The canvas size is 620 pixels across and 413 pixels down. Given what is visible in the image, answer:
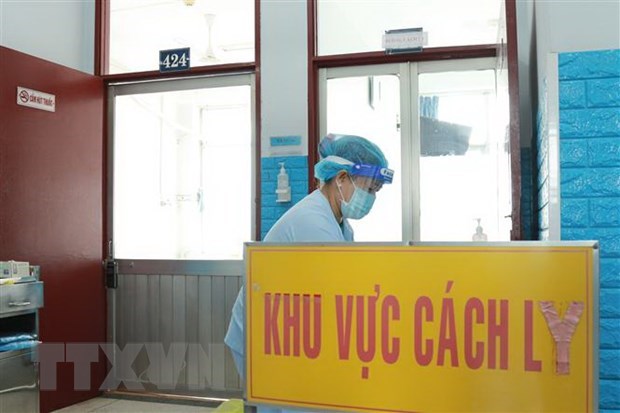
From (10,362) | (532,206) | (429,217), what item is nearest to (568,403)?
(532,206)

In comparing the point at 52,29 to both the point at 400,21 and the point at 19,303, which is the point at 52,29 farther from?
the point at 400,21

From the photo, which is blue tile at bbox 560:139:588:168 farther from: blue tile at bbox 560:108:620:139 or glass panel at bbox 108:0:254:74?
glass panel at bbox 108:0:254:74

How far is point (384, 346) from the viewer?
103 cm

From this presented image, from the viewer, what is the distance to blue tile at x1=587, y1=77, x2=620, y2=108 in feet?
5.16

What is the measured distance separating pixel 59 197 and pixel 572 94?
2.85 m

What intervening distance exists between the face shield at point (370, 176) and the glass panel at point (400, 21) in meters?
1.75

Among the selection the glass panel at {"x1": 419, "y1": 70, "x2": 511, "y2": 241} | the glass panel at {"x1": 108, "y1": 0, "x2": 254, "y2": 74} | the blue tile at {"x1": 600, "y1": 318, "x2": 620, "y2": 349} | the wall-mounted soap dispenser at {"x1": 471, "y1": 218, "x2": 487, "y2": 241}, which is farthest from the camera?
the glass panel at {"x1": 108, "y1": 0, "x2": 254, "y2": 74}

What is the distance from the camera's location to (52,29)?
352 cm

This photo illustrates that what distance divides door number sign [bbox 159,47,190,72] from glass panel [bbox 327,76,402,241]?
94 centimetres

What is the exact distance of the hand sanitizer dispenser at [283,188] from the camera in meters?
3.25

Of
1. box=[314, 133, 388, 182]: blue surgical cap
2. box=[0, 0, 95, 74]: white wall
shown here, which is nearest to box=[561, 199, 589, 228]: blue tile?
box=[314, 133, 388, 182]: blue surgical cap

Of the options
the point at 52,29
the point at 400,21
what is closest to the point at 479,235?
the point at 400,21

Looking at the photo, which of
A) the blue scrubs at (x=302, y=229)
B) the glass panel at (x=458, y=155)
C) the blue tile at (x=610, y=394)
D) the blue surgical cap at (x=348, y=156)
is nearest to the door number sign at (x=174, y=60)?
the glass panel at (x=458, y=155)

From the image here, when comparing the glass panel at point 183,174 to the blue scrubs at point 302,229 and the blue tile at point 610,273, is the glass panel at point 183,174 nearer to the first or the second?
the blue scrubs at point 302,229
